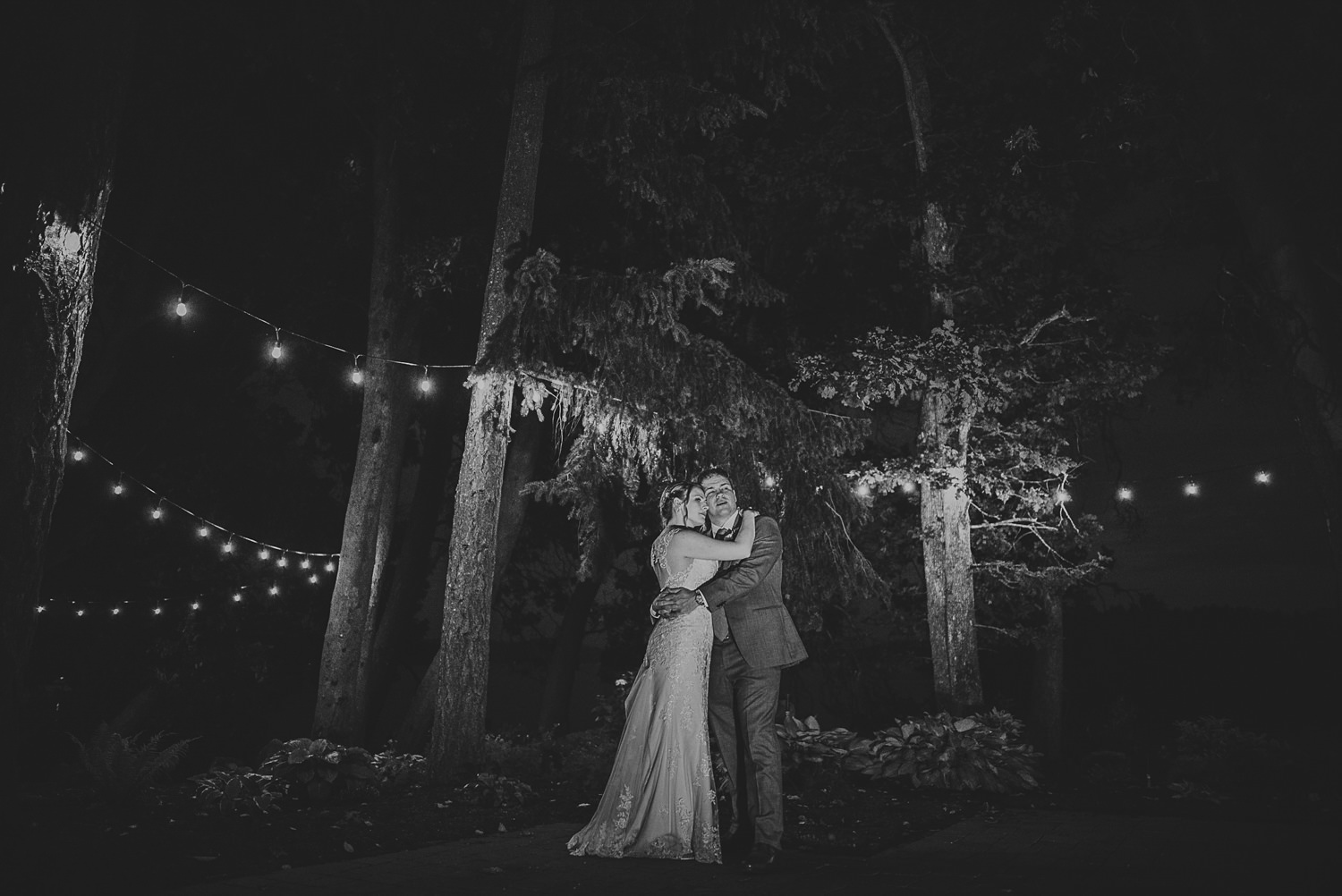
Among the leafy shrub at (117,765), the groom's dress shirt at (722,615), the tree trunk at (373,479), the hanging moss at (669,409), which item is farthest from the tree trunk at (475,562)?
the groom's dress shirt at (722,615)

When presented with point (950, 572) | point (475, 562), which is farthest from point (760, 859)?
point (950, 572)

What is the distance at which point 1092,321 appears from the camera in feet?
37.8

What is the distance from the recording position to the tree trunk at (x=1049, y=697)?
16.7 meters

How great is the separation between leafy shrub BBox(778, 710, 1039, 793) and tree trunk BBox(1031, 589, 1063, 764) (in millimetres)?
7862

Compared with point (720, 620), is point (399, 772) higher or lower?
lower

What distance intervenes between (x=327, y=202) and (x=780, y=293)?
7.66 meters

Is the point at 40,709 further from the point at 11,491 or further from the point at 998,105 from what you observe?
the point at 998,105

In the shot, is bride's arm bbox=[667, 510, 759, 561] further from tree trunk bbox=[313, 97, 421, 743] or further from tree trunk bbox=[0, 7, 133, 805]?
tree trunk bbox=[313, 97, 421, 743]

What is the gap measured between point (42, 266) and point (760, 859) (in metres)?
5.33

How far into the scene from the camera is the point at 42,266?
589cm

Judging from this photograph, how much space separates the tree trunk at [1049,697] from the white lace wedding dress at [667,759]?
1229 centimetres

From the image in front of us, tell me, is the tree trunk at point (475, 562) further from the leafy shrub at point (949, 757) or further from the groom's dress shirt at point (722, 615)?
the groom's dress shirt at point (722, 615)

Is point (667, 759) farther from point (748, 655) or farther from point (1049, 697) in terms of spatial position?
point (1049, 697)

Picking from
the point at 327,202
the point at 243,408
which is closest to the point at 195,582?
the point at 243,408
